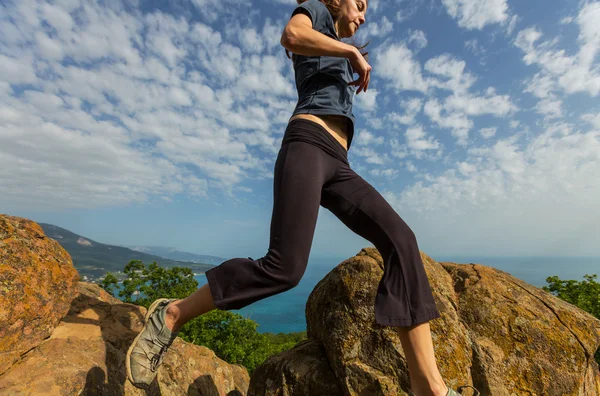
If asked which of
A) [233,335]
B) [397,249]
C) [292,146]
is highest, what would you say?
[292,146]

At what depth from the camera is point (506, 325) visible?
3.45 meters

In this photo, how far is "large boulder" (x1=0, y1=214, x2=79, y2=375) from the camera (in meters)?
2.88

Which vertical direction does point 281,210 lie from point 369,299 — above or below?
above

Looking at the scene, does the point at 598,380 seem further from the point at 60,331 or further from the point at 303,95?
the point at 60,331

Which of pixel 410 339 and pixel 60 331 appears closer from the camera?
pixel 410 339

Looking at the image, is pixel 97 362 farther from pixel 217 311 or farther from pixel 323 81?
pixel 217 311

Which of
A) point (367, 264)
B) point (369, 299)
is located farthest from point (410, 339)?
point (367, 264)

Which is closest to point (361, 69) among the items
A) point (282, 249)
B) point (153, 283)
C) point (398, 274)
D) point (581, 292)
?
point (282, 249)

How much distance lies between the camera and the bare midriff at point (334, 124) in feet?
7.96

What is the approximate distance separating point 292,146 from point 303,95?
57cm

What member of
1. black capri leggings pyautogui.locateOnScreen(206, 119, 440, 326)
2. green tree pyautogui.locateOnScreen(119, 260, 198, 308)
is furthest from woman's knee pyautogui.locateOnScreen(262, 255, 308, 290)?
green tree pyautogui.locateOnScreen(119, 260, 198, 308)

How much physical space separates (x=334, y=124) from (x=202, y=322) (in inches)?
1179

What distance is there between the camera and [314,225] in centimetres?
223

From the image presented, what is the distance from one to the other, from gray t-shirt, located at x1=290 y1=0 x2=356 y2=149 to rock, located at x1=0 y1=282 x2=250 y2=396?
10.7 ft
